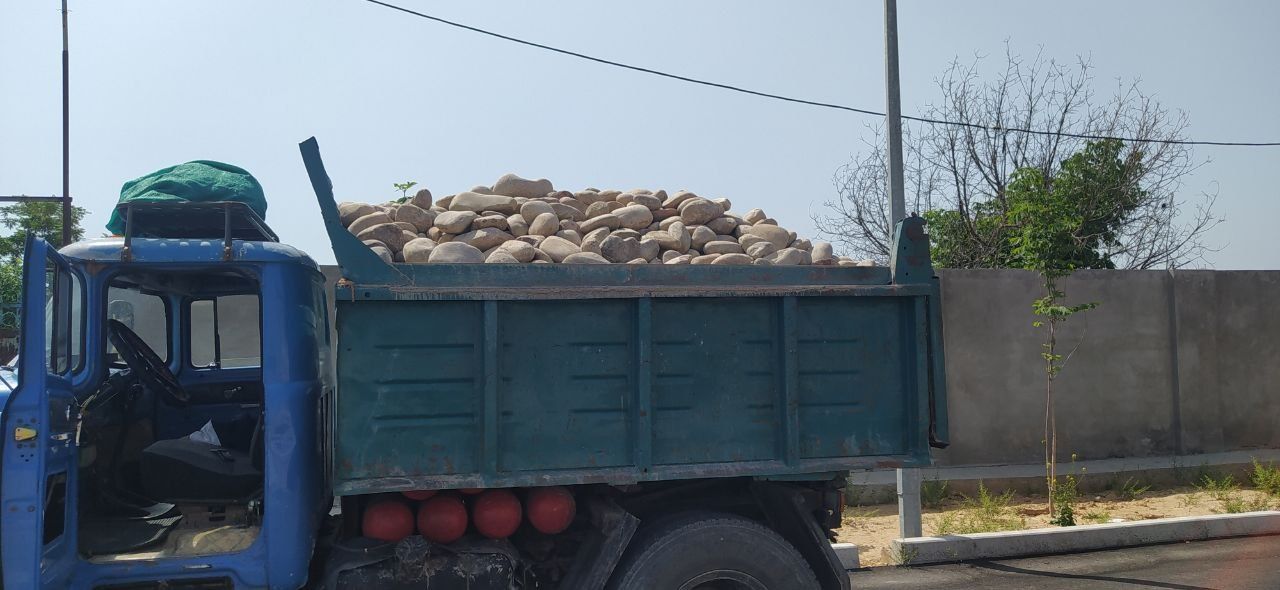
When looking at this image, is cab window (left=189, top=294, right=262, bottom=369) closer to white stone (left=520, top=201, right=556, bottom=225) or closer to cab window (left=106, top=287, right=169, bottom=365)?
cab window (left=106, top=287, right=169, bottom=365)

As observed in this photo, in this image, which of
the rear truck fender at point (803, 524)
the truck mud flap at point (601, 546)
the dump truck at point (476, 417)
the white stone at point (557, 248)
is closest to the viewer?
the dump truck at point (476, 417)

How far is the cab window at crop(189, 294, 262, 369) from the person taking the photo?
4730 millimetres

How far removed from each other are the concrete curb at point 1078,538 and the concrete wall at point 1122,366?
7.94 feet

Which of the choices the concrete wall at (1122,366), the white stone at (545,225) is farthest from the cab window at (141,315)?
the concrete wall at (1122,366)

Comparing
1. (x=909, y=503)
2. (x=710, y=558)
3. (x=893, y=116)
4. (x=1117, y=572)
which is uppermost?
(x=893, y=116)

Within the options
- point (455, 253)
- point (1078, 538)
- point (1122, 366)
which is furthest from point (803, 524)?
point (1122, 366)

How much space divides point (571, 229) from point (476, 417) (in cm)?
311

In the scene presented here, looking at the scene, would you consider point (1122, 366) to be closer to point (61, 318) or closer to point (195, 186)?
point (195, 186)

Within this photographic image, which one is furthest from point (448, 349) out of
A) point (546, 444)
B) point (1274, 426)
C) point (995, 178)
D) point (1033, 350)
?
point (995, 178)

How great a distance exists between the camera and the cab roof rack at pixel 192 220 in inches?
152

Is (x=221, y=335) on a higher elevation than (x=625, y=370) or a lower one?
higher

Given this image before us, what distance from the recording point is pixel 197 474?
12.6 ft

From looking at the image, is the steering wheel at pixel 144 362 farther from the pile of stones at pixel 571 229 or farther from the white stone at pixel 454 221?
the white stone at pixel 454 221

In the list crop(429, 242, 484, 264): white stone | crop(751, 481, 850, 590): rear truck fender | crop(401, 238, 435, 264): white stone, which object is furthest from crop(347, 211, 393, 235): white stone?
crop(751, 481, 850, 590): rear truck fender
